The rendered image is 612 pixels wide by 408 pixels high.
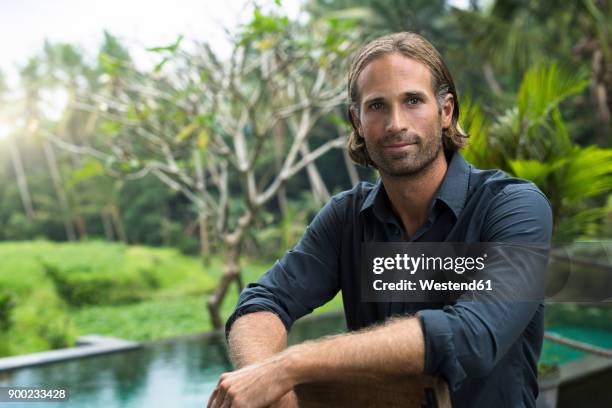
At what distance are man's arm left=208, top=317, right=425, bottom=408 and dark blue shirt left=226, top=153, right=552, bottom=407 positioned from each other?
0.08 ft

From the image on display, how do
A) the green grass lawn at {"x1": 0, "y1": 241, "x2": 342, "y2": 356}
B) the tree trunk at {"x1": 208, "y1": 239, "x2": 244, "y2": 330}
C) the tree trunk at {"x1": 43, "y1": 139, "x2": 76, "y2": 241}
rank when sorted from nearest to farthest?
the tree trunk at {"x1": 208, "y1": 239, "x2": 244, "y2": 330} → the green grass lawn at {"x1": 0, "y1": 241, "x2": 342, "y2": 356} → the tree trunk at {"x1": 43, "y1": 139, "x2": 76, "y2": 241}

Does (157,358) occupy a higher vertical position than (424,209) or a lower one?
lower

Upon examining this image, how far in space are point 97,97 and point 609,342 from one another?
521 cm

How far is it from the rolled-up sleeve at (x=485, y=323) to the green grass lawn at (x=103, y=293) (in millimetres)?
8067

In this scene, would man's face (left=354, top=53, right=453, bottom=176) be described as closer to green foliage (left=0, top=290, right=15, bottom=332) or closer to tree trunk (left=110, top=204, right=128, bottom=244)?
green foliage (left=0, top=290, right=15, bottom=332)

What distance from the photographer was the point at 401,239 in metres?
1.12

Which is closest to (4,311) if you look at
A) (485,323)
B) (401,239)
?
(401,239)

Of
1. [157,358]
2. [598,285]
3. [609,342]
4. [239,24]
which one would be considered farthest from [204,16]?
[609,342]

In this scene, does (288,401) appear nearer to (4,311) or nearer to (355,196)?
(355,196)

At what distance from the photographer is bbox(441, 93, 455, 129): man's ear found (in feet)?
3.76

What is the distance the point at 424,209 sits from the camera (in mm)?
1108

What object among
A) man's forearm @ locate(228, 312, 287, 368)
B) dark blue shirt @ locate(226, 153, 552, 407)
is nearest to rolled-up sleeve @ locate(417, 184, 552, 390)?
dark blue shirt @ locate(226, 153, 552, 407)

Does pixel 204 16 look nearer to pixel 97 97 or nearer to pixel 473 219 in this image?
pixel 97 97

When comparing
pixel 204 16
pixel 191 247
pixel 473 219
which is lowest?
pixel 191 247
